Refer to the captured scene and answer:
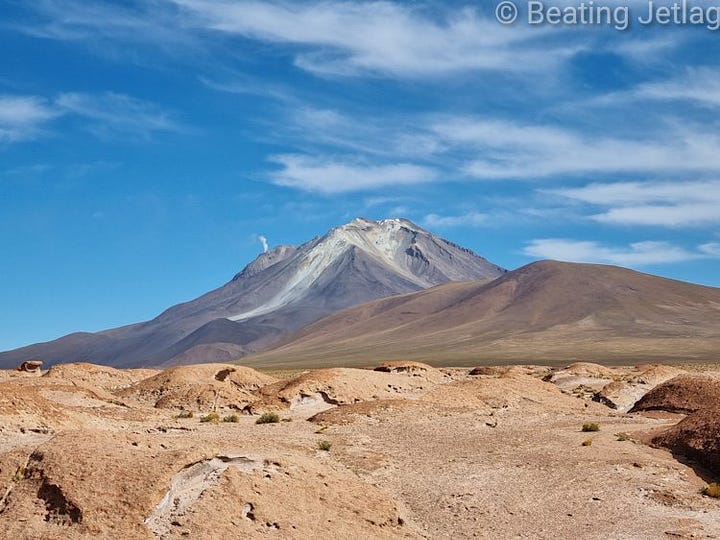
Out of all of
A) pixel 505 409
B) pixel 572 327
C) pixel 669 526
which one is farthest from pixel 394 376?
pixel 572 327

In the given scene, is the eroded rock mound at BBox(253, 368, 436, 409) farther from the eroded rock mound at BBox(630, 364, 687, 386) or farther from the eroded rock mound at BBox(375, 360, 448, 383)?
the eroded rock mound at BBox(630, 364, 687, 386)

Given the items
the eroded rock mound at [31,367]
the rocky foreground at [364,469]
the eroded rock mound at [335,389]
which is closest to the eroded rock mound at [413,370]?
the eroded rock mound at [335,389]

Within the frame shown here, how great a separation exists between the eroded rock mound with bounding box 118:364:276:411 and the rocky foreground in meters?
1.77

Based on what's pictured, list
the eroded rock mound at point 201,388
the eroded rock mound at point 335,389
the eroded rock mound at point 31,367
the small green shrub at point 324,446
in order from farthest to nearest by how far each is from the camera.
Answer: the eroded rock mound at point 31,367
the eroded rock mound at point 201,388
the eroded rock mound at point 335,389
the small green shrub at point 324,446

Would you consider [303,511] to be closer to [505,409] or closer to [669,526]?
[669,526]

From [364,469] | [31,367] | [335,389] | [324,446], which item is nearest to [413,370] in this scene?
[335,389]

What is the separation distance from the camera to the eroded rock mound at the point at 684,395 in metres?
30.7

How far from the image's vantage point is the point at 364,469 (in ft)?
63.3

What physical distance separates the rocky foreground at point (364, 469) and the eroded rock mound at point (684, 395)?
68 millimetres

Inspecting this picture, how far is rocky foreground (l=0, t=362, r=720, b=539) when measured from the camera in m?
14.3

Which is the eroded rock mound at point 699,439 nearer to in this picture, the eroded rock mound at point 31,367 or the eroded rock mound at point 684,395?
the eroded rock mound at point 684,395

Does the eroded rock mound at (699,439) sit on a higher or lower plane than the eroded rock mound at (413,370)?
lower

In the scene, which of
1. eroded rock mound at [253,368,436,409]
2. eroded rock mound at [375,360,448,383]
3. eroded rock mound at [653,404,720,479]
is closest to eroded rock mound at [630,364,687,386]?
eroded rock mound at [375,360,448,383]

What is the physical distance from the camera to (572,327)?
19212cm
